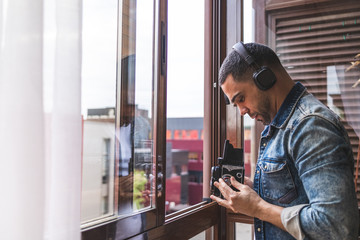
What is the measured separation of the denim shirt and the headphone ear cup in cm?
7

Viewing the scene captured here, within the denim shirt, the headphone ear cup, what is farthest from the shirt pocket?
the headphone ear cup

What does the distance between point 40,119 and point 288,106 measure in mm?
647

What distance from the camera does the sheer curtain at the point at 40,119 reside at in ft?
1.92

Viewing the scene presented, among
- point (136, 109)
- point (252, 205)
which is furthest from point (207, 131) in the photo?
point (252, 205)

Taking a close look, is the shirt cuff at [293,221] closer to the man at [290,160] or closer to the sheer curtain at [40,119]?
the man at [290,160]

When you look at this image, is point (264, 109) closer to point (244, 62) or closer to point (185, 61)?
point (244, 62)

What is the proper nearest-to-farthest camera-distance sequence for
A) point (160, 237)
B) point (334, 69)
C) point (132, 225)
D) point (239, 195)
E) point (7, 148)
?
point (7, 148) → point (239, 195) → point (132, 225) → point (160, 237) → point (334, 69)

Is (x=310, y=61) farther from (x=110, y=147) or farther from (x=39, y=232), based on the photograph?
(x=39, y=232)

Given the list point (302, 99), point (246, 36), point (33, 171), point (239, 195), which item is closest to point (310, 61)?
point (246, 36)

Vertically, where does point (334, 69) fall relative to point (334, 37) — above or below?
below

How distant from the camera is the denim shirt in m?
0.77

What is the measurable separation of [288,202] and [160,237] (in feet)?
1.69

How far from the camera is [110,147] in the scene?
3.66 feet

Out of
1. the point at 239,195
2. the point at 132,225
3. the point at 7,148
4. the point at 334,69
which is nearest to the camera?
the point at 7,148
